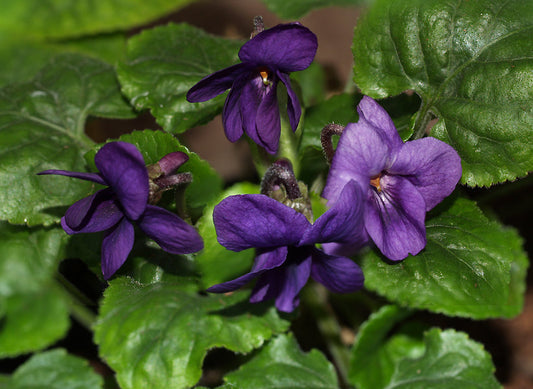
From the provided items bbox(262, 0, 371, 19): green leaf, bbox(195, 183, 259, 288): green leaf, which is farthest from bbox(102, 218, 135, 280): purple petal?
bbox(262, 0, 371, 19): green leaf

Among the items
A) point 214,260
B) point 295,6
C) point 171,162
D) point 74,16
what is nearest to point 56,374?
point 214,260

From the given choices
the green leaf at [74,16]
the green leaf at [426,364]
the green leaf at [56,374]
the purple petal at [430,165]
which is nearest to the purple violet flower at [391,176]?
the purple petal at [430,165]

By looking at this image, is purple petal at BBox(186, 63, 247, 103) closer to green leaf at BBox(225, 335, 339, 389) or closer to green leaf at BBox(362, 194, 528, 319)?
green leaf at BBox(362, 194, 528, 319)

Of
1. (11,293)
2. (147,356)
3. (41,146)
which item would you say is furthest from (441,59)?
(11,293)

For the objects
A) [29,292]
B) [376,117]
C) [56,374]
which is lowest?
[56,374]

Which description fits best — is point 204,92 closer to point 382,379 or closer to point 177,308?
point 177,308

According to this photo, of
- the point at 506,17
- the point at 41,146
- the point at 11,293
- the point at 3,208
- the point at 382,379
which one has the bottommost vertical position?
the point at 382,379

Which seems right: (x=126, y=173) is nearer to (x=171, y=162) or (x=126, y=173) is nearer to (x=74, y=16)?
(x=171, y=162)
